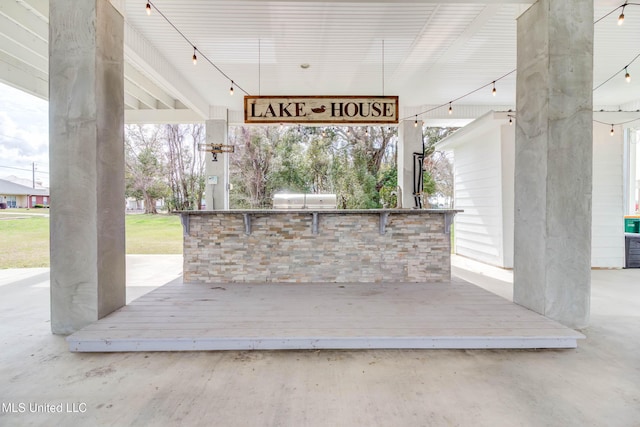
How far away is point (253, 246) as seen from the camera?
4398mm

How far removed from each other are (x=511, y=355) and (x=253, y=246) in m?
3.32

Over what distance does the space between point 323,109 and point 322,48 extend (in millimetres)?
1477

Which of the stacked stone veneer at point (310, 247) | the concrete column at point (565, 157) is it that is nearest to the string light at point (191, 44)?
the stacked stone veneer at point (310, 247)

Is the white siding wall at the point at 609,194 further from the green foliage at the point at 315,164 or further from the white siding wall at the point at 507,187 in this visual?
the green foliage at the point at 315,164

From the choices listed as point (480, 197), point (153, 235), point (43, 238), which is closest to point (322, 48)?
point (480, 197)

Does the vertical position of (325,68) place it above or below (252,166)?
above

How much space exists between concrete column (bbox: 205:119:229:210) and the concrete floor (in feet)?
15.7

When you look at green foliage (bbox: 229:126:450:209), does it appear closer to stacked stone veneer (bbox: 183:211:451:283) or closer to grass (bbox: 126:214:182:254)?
grass (bbox: 126:214:182:254)

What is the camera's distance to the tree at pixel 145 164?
1554 cm

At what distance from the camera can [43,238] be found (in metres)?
10.9

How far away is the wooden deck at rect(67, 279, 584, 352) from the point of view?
2.56 m

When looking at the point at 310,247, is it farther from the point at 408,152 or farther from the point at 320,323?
the point at 408,152

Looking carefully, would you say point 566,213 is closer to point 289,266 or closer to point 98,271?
point 289,266

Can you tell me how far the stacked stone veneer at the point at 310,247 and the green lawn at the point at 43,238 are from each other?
216 inches
